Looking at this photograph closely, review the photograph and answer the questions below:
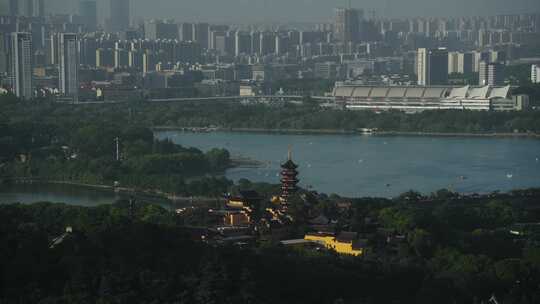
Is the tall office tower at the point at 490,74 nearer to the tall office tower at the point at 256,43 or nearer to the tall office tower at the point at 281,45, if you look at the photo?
the tall office tower at the point at 281,45

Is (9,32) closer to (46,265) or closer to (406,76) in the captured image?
(406,76)

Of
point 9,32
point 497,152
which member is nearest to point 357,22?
point 9,32

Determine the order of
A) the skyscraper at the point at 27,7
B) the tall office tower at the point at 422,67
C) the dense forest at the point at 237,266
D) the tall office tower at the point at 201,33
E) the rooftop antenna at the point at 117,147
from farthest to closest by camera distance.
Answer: the tall office tower at the point at 201,33
the tall office tower at the point at 422,67
the skyscraper at the point at 27,7
the rooftop antenna at the point at 117,147
the dense forest at the point at 237,266

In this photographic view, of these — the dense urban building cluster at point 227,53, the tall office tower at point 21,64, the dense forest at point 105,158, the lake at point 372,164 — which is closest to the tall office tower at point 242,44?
the dense urban building cluster at point 227,53

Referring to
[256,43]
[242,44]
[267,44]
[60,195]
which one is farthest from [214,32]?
[60,195]

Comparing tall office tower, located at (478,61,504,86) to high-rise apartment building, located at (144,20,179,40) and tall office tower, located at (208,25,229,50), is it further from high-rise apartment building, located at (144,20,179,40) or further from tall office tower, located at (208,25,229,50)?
high-rise apartment building, located at (144,20,179,40)

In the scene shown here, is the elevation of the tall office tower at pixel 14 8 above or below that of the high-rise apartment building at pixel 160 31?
above


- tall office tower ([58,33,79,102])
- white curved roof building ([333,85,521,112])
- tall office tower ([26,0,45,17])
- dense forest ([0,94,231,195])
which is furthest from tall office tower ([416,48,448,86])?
dense forest ([0,94,231,195])
